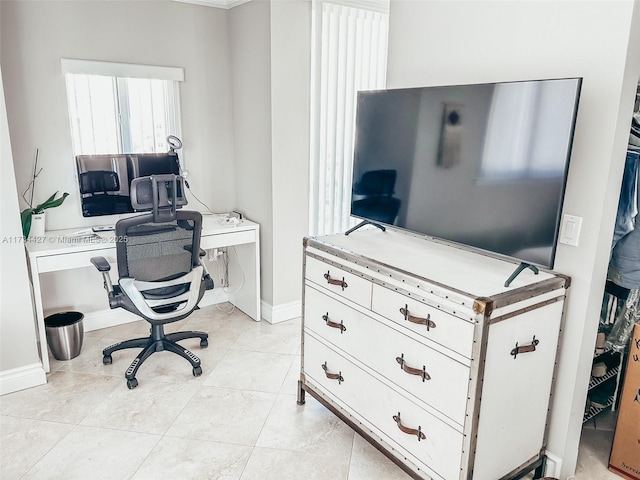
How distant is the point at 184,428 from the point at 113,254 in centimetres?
122

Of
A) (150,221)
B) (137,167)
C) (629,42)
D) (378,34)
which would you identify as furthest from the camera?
(378,34)

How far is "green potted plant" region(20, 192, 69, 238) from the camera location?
2.87 metres

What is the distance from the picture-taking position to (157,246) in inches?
107

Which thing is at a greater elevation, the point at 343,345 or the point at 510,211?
the point at 510,211

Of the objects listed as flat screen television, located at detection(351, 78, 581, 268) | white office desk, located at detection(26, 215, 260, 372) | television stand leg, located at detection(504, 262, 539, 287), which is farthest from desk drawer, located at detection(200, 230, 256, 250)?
television stand leg, located at detection(504, 262, 539, 287)

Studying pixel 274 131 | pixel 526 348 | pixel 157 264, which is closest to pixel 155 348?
pixel 157 264

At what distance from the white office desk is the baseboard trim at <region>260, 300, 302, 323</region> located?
0.06 m

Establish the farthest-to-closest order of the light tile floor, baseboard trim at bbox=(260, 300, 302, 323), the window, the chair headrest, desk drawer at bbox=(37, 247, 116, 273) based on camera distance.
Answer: baseboard trim at bbox=(260, 300, 302, 323), the window, desk drawer at bbox=(37, 247, 116, 273), the chair headrest, the light tile floor

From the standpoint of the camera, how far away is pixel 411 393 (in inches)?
74.2

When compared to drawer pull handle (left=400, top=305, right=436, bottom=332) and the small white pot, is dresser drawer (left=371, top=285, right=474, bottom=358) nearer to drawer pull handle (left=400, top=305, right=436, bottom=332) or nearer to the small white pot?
drawer pull handle (left=400, top=305, right=436, bottom=332)

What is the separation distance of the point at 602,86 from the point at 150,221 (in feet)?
7.13

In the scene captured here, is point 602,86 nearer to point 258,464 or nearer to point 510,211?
point 510,211

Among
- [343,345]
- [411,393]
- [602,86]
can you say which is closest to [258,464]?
[343,345]

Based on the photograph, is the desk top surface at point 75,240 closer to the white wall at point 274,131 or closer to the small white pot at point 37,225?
the small white pot at point 37,225
